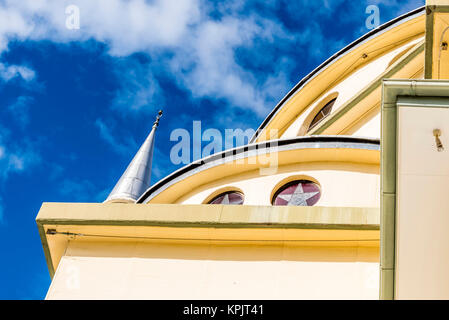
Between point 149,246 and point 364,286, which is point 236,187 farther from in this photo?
point 364,286

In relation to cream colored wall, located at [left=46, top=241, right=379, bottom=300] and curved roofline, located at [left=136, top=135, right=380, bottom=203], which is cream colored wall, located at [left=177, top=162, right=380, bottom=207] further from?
cream colored wall, located at [left=46, top=241, right=379, bottom=300]

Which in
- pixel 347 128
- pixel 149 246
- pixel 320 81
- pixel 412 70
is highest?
pixel 320 81

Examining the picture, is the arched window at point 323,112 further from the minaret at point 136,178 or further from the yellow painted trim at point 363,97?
the minaret at point 136,178

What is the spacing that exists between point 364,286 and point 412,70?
7595mm

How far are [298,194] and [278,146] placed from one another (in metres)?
0.94

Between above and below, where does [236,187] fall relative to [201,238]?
above

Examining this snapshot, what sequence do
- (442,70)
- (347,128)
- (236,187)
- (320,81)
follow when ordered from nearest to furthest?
(442,70), (236,187), (347,128), (320,81)

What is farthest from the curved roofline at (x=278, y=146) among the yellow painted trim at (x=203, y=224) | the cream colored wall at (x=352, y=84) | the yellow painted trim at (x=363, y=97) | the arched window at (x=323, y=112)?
the arched window at (x=323, y=112)

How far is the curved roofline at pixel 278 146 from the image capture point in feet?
36.8

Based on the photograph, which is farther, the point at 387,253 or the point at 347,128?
the point at 347,128

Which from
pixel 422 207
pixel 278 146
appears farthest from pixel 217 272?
pixel 422 207

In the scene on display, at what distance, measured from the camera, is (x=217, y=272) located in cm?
885

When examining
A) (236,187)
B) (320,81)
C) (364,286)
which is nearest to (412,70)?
(320,81)

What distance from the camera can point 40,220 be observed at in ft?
31.0
